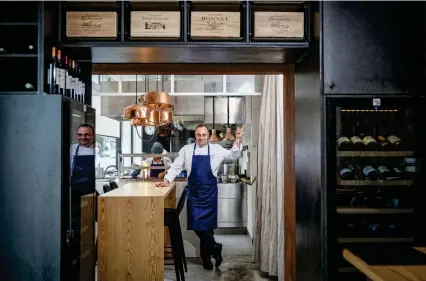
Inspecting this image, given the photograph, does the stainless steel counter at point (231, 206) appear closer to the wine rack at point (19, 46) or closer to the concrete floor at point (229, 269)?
the concrete floor at point (229, 269)

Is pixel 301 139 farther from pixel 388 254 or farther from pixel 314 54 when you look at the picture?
pixel 388 254

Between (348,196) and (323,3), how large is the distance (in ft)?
4.59

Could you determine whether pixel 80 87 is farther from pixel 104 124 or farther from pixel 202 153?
pixel 104 124

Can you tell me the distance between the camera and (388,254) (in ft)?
6.61

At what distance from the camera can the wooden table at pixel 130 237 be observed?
160 inches

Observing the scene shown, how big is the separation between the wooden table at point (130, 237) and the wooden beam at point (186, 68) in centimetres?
122

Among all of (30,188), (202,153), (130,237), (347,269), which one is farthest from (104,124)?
(347,269)

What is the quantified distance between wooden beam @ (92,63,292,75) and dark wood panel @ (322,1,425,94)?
2.69 ft

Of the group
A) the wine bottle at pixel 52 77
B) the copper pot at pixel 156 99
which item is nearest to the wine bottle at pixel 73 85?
the wine bottle at pixel 52 77

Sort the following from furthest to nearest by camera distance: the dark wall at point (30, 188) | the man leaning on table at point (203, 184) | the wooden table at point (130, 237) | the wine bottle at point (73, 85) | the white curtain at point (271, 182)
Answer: the man leaning on table at point (203, 184), the white curtain at point (271, 182), the wooden table at point (130, 237), the wine bottle at point (73, 85), the dark wall at point (30, 188)

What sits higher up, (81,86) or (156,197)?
(81,86)

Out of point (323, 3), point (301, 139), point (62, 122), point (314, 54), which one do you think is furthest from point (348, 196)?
point (62, 122)

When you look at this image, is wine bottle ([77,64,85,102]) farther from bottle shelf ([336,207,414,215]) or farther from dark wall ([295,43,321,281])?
bottle shelf ([336,207,414,215])

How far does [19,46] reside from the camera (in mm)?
3104
